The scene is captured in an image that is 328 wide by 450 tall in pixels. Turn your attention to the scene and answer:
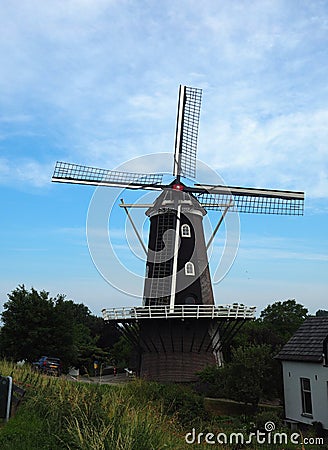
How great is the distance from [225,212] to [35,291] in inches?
444

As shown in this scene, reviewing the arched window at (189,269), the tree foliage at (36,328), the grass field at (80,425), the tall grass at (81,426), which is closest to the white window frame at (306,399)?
the grass field at (80,425)

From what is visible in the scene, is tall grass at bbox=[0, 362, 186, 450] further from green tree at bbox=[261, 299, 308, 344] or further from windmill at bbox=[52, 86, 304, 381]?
green tree at bbox=[261, 299, 308, 344]

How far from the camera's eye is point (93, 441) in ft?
18.5

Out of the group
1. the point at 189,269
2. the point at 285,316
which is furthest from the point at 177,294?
the point at 285,316

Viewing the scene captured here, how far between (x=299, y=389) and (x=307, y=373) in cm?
71

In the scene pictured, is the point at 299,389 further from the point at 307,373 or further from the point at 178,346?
the point at 178,346

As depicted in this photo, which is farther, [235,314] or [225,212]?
[225,212]

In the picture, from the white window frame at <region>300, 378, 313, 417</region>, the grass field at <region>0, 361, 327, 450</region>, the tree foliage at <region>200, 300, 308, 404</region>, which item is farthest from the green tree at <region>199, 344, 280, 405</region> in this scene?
the grass field at <region>0, 361, 327, 450</region>

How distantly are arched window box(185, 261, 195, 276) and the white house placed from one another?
6.42 meters

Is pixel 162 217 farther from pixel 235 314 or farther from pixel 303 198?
pixel 303 198

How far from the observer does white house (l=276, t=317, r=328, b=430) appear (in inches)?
A: 566

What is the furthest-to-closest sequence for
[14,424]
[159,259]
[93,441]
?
[159,259]
[14,424]
[93,441]

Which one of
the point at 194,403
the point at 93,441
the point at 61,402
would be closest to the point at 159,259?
the point at 194,403

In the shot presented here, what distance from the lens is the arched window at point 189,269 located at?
22147mm
